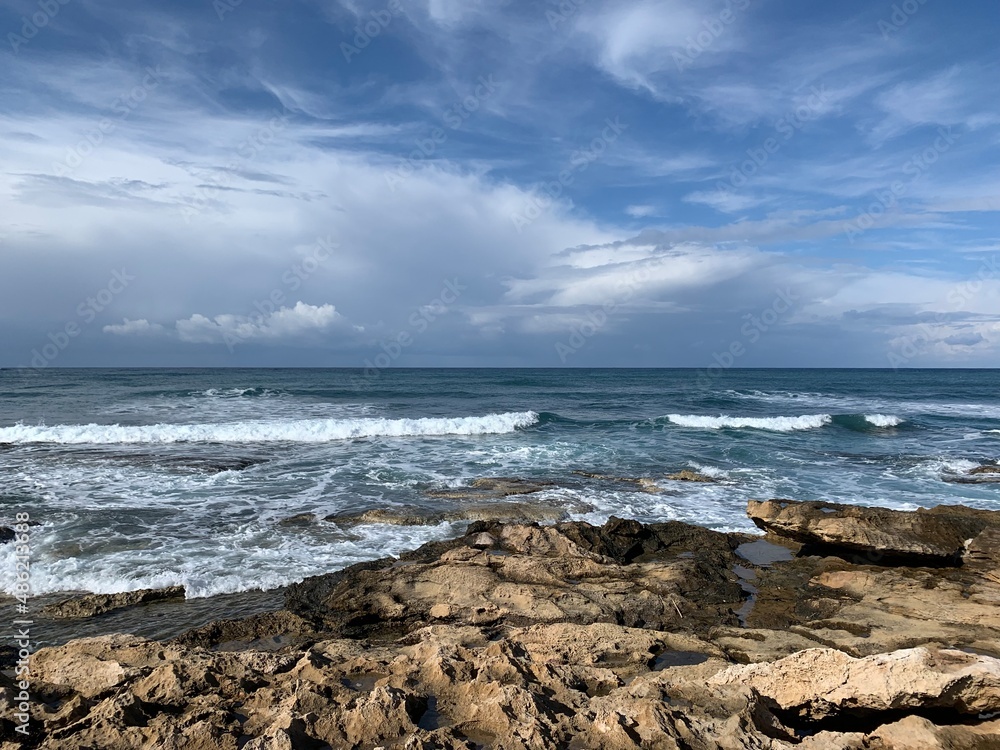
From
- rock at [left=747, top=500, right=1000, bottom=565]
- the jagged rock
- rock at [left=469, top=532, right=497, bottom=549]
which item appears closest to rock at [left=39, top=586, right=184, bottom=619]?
the jagged rock

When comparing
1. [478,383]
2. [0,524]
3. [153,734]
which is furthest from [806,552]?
[478,383]

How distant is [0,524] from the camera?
9.75 meters

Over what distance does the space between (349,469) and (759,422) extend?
69.9ft

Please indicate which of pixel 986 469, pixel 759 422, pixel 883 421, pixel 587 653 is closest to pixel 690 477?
pixel 986 469

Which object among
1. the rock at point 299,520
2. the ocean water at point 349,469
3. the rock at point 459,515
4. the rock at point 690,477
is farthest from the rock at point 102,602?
the rock at point 690,477

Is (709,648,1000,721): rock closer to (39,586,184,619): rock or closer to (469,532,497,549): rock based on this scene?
(469,532,497,549): rock

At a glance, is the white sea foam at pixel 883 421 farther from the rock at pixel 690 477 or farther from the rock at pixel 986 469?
the rock at pixel 690 477

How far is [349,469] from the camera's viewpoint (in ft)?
52.0

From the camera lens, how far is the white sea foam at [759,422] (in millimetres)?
27875

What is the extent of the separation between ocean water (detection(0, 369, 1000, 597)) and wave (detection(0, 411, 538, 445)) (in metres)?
0.10

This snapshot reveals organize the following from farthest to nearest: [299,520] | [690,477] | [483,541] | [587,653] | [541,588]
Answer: [690,477] < [299,520] < [483,541] < [541,588] < [587,653]

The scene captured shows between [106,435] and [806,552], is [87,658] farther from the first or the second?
[106,435]

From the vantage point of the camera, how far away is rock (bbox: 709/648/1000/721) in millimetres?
3980

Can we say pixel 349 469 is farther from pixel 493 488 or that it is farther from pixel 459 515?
pixel 459 515
